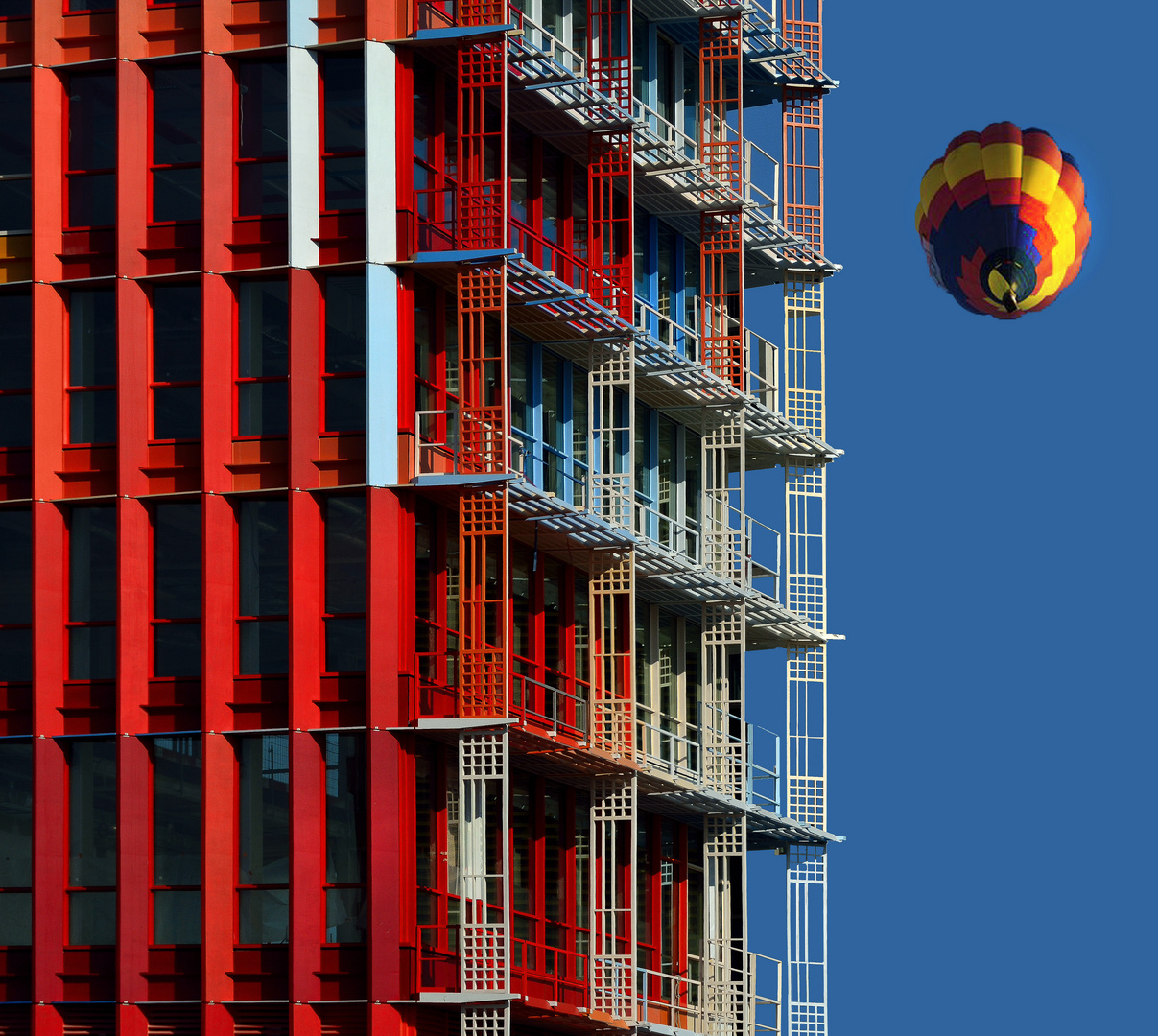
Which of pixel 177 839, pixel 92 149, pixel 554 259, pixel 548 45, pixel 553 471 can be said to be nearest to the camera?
pixel 177 839

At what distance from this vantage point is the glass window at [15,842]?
67.7 m

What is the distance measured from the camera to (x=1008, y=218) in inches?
3600

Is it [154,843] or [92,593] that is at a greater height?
[92,593]

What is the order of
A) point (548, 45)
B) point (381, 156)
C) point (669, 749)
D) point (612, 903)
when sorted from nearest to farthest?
point (381, 156) → point (612, 903) → point (548, 45) → point (669, 749)

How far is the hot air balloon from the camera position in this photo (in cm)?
9150

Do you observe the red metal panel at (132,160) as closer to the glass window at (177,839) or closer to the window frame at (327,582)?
the window frame at (327,582)

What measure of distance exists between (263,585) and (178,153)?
8696 millimetres

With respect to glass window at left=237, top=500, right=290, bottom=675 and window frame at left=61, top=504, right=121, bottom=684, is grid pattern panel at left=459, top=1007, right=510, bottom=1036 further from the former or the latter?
window frame at left=61, top=504, right=121, bottom=684

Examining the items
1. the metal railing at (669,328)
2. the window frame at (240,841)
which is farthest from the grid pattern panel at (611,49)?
the window frame at (240,841)

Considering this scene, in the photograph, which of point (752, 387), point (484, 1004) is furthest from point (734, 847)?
point (484, 1004)

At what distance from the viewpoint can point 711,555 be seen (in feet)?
275

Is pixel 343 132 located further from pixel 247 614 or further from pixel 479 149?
pixel 247 614

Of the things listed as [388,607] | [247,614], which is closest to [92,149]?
[247,614]

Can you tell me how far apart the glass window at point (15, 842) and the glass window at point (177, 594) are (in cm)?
317
